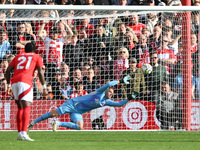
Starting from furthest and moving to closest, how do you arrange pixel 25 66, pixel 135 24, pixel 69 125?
1. pixel 135 24
2. pixel 69 125
3. pixel 25 66

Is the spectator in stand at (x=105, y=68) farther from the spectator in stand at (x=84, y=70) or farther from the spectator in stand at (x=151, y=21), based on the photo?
the spectator in stand at (x=151, y=21)

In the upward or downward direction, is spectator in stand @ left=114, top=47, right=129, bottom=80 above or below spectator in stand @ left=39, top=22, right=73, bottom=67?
below

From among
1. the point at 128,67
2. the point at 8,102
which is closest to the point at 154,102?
the point at 128,67

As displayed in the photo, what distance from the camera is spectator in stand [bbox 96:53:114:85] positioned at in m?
12.4

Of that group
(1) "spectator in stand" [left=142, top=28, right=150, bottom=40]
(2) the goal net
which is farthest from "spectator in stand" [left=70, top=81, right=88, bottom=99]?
(1) "spectator in stand" [left=142, top=28, right=150, bottom=40]

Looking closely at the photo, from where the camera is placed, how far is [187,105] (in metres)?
11.9

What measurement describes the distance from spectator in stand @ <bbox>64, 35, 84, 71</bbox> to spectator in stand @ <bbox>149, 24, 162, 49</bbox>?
1.80m

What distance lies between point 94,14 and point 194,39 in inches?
106

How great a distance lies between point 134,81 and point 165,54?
116 cm

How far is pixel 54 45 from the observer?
12508mm

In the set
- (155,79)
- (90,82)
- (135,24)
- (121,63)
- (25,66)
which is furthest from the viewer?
(135,24)

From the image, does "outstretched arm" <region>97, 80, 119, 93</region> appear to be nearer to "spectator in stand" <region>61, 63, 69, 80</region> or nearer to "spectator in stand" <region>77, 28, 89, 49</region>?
"spectator in stand" <region>61, 63, 69, 80</region>

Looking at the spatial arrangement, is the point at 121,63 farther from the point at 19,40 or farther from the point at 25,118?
the point at 25,118

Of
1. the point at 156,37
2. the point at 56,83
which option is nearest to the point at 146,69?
the point at 156,37
